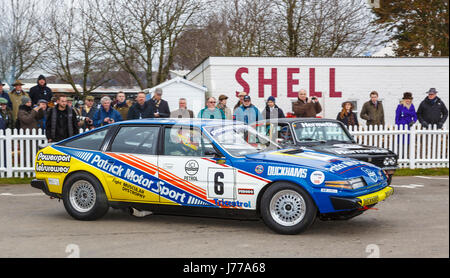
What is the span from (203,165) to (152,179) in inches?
29.7

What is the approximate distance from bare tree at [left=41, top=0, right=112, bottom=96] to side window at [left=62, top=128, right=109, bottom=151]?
24.5 meters

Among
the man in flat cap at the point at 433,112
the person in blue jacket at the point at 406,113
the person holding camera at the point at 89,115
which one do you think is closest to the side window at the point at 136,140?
the person holding camera at the point at 89,115

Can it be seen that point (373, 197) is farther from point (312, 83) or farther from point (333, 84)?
point (333, 84)

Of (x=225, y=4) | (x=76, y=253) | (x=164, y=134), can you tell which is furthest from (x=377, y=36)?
(x=76, y=253)

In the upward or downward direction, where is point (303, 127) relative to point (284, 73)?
downward

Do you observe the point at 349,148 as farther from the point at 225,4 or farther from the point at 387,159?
the point at 225,4

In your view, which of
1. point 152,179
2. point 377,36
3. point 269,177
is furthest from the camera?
point 377,36

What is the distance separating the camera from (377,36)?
33.6 m

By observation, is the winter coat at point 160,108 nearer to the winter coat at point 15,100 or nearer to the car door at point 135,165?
the winter coat at point 15,100

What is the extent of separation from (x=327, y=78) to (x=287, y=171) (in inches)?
661

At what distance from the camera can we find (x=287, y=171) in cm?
674

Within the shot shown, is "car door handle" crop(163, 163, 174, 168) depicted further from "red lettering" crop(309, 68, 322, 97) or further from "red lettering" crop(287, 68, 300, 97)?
"red lettering" crop(309, 68, 322, 97)

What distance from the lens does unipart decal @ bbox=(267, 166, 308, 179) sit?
6.66 meters

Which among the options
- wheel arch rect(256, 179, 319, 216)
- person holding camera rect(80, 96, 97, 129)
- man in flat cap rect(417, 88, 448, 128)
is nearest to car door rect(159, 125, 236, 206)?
wheel arch rect(256, 179, 319, 216)
